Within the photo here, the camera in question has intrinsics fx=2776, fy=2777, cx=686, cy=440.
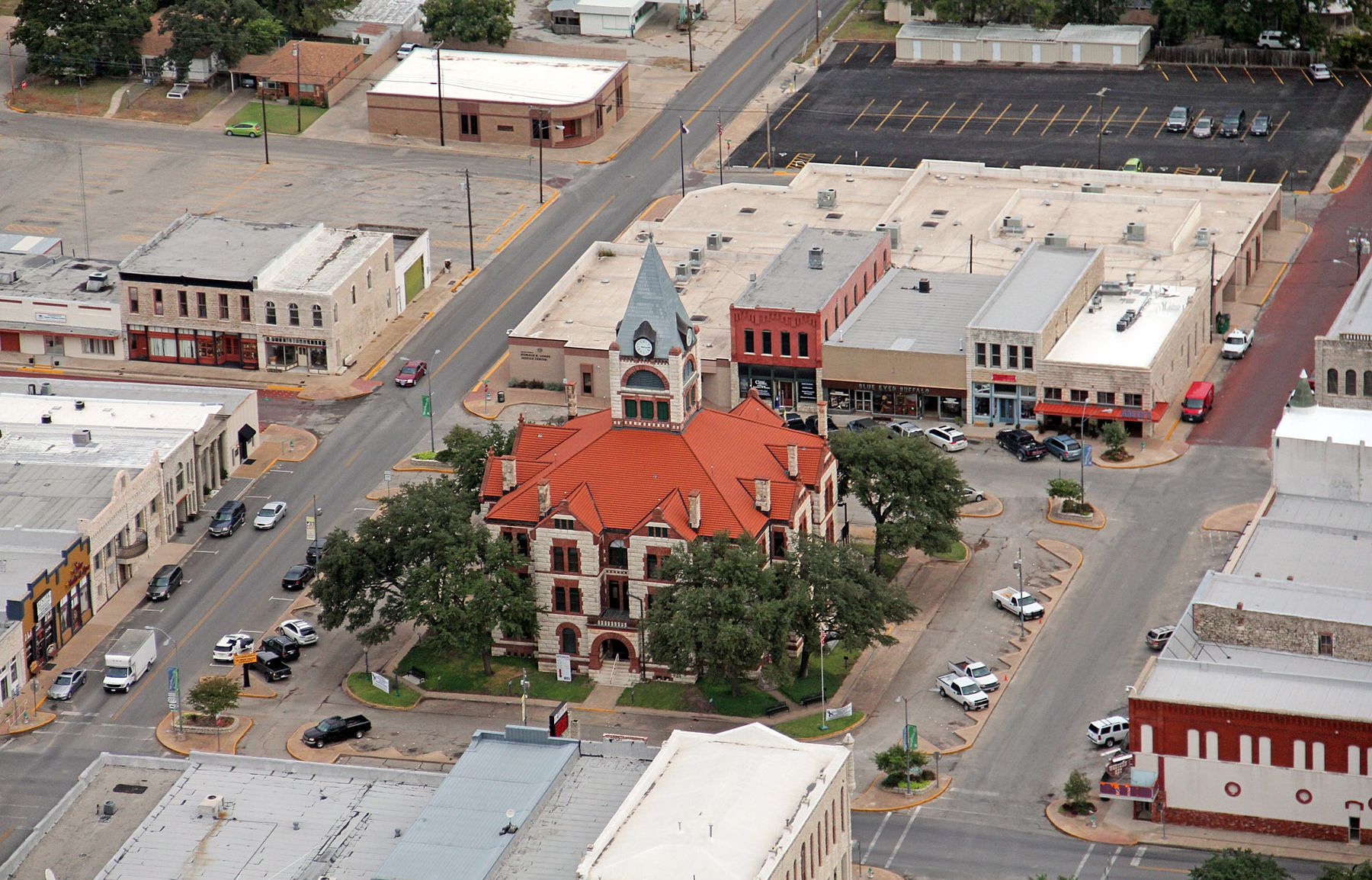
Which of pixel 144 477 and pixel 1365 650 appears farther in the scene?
pixel 144 477

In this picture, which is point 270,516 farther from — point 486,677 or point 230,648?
point 486,677

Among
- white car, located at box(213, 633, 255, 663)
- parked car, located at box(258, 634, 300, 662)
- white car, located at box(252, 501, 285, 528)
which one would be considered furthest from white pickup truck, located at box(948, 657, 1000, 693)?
white car, located at box(252, 501, 285, 528)

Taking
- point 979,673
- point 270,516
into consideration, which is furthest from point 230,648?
point 979,673

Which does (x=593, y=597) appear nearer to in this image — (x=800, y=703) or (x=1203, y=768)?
(x=800, y=703)

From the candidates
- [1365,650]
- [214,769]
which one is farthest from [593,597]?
[1365,650]

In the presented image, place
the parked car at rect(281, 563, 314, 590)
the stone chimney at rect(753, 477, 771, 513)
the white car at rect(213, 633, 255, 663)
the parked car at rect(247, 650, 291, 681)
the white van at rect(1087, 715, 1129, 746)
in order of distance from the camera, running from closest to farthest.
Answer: the white van at rect(1087, 715, 1129, 746)
the stone chimney at rect(753, 477, 771, 513)
the parked car at rect(247, 650, 291, 681)
the white car at rect(213, 633, 255, 663)
the parked car at rect(281, 563, 314, 590)

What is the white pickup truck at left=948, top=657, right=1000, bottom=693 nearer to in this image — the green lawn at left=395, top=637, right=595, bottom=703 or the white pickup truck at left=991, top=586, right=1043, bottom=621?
the white pickup truck at left=991, top=586, right=1043, bottom=621

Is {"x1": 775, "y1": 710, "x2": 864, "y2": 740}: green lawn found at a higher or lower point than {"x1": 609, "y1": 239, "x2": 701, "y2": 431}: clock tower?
lower
